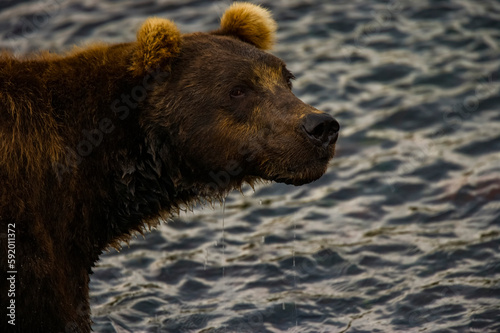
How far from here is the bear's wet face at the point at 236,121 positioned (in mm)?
6922

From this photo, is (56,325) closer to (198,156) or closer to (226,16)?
(198,156)

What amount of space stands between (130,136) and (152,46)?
2.57ft

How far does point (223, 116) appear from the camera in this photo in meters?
7.02

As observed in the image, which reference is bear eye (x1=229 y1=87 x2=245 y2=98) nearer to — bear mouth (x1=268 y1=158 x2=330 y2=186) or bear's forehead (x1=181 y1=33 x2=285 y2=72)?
bear's forehead (x1=181 y1=33 x2=285 y2=72)

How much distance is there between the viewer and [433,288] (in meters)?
9.17

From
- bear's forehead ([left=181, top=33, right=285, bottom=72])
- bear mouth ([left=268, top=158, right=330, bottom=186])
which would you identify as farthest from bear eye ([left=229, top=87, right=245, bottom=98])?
bear mouth ([left=268, top=158, right=330, bottom=186])

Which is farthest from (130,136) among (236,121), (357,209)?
(357,209)

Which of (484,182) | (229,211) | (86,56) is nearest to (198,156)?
(86,56)

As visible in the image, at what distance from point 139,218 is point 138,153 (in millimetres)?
653

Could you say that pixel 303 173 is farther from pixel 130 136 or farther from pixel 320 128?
pixel 130 136

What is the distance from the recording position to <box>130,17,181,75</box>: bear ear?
22.5ft

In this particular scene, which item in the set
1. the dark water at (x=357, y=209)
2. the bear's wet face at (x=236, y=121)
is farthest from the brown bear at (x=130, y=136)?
the dark water at (x=357, y=209)

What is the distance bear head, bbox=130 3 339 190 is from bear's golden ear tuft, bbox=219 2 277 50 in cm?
50

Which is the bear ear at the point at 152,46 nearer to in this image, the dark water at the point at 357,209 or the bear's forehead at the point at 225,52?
the bear's forehead at the point at 225,52
